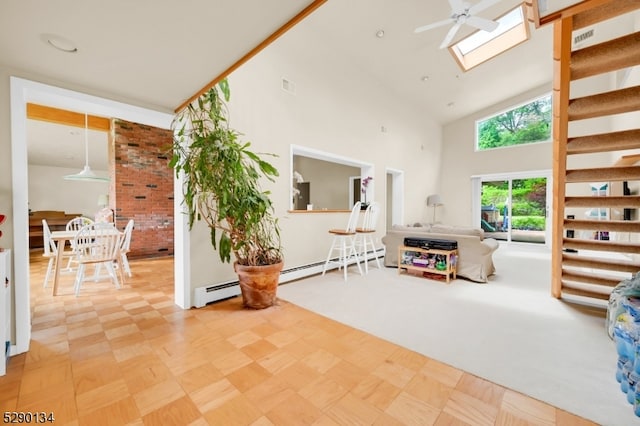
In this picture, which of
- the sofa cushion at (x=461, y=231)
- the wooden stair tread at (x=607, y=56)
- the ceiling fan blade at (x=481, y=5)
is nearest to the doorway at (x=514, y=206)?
the sofa cushion at (x=461, y=231)

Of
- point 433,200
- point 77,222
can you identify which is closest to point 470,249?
point 433,200

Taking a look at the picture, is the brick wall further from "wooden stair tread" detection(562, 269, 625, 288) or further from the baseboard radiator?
"wooden stair tread" detection(562, 269, 625, 288)

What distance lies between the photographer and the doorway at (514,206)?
6.75m

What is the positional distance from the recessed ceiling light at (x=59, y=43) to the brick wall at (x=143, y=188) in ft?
10.8

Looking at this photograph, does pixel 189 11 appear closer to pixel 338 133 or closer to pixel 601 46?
pixel 601 46

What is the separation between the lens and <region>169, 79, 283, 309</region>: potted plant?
2449 mm

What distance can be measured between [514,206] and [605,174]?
18.4 feet

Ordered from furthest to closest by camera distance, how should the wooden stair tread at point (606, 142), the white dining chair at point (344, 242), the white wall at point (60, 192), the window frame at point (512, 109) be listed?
1. the white wall at point (60, 192)
2. the window frame at point (512, 109)
3. the white dining chair at point (344, 242)
4. the wooden stair tread at point (606, 142)

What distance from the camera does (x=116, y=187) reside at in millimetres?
4645

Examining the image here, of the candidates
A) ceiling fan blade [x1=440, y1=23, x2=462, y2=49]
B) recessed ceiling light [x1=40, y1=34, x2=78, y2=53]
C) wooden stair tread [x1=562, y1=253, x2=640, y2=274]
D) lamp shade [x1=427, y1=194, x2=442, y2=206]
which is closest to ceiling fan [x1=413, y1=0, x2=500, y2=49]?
ceiling fan blade [x1=440, y1=23, x2=462, y2=49]

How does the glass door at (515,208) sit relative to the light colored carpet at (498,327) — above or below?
above

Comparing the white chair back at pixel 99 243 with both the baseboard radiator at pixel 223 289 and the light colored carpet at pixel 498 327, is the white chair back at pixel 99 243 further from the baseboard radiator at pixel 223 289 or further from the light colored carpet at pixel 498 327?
the light colored carpet at pixel 498 327

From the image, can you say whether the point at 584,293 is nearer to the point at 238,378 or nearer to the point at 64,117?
the point at 238,378

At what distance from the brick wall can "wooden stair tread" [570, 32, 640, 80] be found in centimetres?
542
